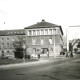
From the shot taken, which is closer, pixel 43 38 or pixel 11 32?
pixel 43 38

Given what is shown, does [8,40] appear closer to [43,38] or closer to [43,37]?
[43,38]

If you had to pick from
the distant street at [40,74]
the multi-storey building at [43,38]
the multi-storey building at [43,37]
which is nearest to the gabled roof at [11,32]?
the multi-storey building at [43,38]

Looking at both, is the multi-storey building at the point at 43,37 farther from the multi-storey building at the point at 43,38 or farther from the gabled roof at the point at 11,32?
the gabled roof at the point at 11,32

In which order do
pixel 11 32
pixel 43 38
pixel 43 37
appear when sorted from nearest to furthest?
1. pixel 43 37
2. pixel 43 38
3. pixel 11 32

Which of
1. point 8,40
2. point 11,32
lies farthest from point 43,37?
point 11,32

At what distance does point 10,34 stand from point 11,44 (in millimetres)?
4781

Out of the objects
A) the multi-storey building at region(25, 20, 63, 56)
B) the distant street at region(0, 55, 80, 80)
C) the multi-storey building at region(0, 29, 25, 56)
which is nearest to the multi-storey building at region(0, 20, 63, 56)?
the multi-storey building at region(25, 20, 63, 56)

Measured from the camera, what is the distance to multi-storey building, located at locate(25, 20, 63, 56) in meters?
78.6

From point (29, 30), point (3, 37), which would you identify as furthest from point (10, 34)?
point (29, 30)

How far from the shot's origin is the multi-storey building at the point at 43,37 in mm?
78625

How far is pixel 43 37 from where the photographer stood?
8025 centimetres

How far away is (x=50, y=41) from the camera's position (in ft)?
261

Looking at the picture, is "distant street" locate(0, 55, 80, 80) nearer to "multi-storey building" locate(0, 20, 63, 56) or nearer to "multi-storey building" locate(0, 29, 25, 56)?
"multi-storey building" locate(0, 20, 63, 56)

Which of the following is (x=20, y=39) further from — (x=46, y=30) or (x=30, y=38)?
(x=46, y=30)
